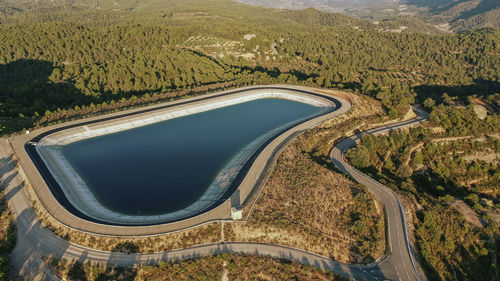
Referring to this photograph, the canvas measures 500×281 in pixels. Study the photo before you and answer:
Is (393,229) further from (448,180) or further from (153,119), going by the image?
(153,119)

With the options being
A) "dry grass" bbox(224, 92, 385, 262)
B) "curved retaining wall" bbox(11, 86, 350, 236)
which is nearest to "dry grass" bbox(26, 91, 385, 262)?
"dry grass" bbox(224, 92, 385, 262)

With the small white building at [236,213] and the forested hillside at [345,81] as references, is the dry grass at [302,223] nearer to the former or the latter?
the small white building at [236,213]

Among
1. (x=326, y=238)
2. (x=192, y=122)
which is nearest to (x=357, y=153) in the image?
(x=326, y=238)

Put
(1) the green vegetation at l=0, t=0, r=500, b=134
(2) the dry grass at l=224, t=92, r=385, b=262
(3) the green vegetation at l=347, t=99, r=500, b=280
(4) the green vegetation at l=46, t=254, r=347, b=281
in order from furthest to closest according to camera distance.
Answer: (1) the green vegetation at l=0, t=0, r=500, b=134, (3) the green vegetation at l=347, t=99, r=500, b=280, (2) the dry grass at l=224, t=92, r=385, b=262, (4) the green vegetation at l=46, t=254, r=347, b=281

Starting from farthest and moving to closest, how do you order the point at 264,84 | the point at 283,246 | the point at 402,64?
1. the point at 402,64
2. the point at 264,84
3. the point at 283,246

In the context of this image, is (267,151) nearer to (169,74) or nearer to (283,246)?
(283,246)

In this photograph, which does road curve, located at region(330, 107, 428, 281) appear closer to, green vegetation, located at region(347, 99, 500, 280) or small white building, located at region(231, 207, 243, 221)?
green vegetation, located at region(347, 99, 500, 280)

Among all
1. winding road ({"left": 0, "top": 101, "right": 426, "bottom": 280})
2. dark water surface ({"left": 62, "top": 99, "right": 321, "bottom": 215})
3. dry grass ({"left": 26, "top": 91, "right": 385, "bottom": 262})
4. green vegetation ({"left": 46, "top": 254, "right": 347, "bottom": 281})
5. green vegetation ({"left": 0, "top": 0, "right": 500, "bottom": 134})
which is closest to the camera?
green vegetation ({"left": 46, "top": 254, "right": 347, "bottom": 281})
